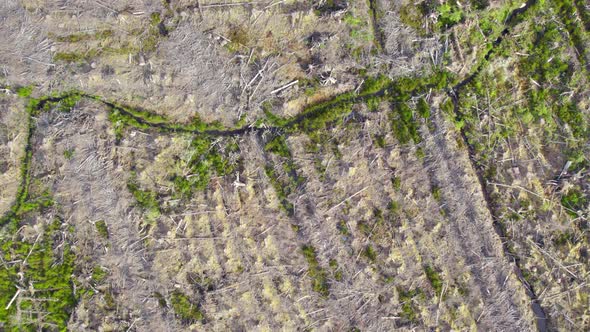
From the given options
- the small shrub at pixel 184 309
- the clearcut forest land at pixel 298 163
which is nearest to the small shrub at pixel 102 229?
the clearcut forest land at pixel 298 163

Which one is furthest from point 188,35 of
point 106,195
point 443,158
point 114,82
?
point 443,158

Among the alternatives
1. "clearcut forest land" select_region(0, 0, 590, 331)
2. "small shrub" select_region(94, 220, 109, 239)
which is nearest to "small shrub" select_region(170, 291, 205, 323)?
"clearcut forest land" select_region(0, 0, 590, 331)

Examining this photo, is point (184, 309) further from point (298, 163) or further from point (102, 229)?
point (298, 163)

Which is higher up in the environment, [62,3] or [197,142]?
[62,3]

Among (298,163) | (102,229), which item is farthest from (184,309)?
(298,163)

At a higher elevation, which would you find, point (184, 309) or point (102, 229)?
point (102, 229)

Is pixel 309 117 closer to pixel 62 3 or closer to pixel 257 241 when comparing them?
pixel 257 241

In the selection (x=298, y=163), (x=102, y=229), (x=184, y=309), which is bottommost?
(x=184, y=309)

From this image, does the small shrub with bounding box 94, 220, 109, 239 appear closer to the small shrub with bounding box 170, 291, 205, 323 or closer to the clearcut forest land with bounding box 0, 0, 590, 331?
the clearcut forest land with bounding box 0, 0, 590, 331

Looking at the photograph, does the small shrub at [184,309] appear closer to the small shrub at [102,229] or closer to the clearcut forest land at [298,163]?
the clearcut forest land at [298,163]
